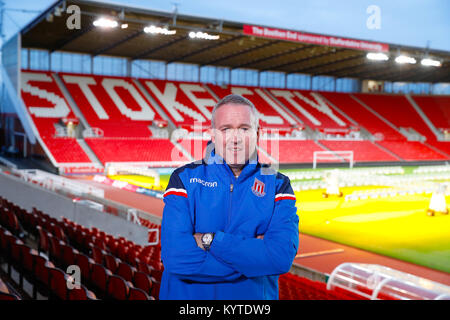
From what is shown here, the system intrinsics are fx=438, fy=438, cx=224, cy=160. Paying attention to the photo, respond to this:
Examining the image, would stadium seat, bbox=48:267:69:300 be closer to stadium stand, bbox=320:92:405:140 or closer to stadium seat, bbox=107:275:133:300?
stadium seat, bbox=107:275:133:300

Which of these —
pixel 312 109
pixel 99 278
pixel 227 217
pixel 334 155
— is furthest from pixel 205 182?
pixel 312 109

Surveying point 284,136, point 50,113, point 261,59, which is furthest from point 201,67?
point 50,113

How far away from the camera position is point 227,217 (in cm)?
183

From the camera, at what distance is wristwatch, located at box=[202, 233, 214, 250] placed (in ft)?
5.81

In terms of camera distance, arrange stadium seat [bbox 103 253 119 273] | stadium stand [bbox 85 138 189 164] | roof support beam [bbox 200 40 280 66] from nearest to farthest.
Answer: stadium seat [bbox 103 253 119 273], stadium stand [bbox 85 138 189 164], roof support beam [bbox 200 40 280 66]

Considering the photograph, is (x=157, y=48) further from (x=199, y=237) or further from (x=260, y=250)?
(x=260, y=250)

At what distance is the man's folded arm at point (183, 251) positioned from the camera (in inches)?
69.0

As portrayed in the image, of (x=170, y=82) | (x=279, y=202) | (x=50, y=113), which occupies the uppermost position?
(x=170, y=82)

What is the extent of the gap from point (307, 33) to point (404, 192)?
13235 mm

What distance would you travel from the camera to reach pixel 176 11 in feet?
88.5

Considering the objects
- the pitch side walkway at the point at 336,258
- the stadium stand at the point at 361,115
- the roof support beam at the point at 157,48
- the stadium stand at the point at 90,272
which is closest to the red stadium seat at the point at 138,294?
the stadium stand at the point at 90,272

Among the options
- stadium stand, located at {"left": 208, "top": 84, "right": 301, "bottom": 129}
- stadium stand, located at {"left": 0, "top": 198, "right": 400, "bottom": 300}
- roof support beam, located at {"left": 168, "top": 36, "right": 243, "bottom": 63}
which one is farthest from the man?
stadium stand, located at {"left": 208, "top": 84, "right": 301, "bottom": 129}

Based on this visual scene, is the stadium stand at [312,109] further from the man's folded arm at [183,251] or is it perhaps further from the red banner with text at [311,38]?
the man's folded arm at [183,251]
